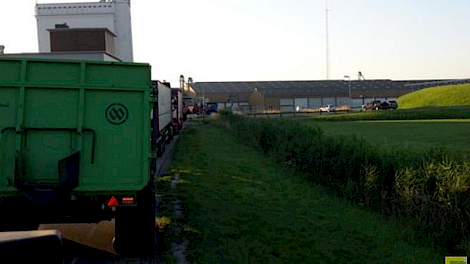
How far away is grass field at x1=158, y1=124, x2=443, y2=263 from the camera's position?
7.99 metres

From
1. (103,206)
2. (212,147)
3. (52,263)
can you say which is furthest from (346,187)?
(212,147)

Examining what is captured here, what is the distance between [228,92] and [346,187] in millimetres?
118634

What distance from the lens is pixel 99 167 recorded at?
6984mm

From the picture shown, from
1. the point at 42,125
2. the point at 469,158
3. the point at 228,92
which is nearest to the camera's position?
the point at 42,125

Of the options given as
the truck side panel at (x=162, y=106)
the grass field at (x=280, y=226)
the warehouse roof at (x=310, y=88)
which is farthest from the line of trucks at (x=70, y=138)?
the warehouse roof at (x=310, y=88)

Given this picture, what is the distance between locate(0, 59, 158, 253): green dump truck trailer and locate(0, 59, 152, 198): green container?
0.01m

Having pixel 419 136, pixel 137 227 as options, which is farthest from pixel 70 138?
pixel 419 136

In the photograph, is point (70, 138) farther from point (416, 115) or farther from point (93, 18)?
point (416, 115)

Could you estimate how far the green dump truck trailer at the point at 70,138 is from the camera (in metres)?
6.75

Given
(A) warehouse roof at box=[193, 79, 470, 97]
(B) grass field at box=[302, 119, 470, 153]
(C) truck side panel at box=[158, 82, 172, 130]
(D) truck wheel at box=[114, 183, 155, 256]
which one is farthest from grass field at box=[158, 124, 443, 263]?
(A) warehouse roof at box=[193, 79, 470, 97]

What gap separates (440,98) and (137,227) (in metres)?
86.4

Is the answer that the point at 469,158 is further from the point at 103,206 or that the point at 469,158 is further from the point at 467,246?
the point at 103,206

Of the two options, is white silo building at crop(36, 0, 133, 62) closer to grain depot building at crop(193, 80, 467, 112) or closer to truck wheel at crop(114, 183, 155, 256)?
truck wheel at crop(114, 183, 155, 256)

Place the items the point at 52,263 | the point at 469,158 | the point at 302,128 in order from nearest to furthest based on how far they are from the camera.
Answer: the point at 52,263 → the point at 469,158 → the point at 302,128
